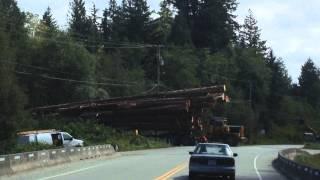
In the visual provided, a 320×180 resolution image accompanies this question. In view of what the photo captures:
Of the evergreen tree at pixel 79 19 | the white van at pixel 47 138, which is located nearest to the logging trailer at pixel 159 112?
the white van at pixel 47 138

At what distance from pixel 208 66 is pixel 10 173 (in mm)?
113946

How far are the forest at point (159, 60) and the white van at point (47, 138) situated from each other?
1277 cm

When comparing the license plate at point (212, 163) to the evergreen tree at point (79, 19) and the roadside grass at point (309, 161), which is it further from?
the evergreen tree at point (79, 19)

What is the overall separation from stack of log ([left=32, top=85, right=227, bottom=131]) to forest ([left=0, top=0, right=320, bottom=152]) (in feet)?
34.2

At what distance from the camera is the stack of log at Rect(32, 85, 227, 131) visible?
73.0 meters

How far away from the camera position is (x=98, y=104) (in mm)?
74750

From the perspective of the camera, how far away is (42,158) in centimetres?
3325

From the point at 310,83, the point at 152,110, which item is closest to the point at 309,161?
the point at 152,110

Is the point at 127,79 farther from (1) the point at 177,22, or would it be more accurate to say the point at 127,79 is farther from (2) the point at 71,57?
(1) the point at 177,22

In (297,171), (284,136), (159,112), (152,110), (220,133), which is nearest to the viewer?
(297,171)

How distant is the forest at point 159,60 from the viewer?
317ft

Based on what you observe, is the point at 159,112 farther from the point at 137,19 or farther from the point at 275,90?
the point at 275,90

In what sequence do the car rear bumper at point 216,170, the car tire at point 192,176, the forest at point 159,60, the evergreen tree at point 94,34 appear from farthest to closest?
the evergreen tree at point 94,34
the forest at point 159,60
the car tire at point 192,176
the car rear bumper at point 216,170

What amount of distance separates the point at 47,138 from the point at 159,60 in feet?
149
